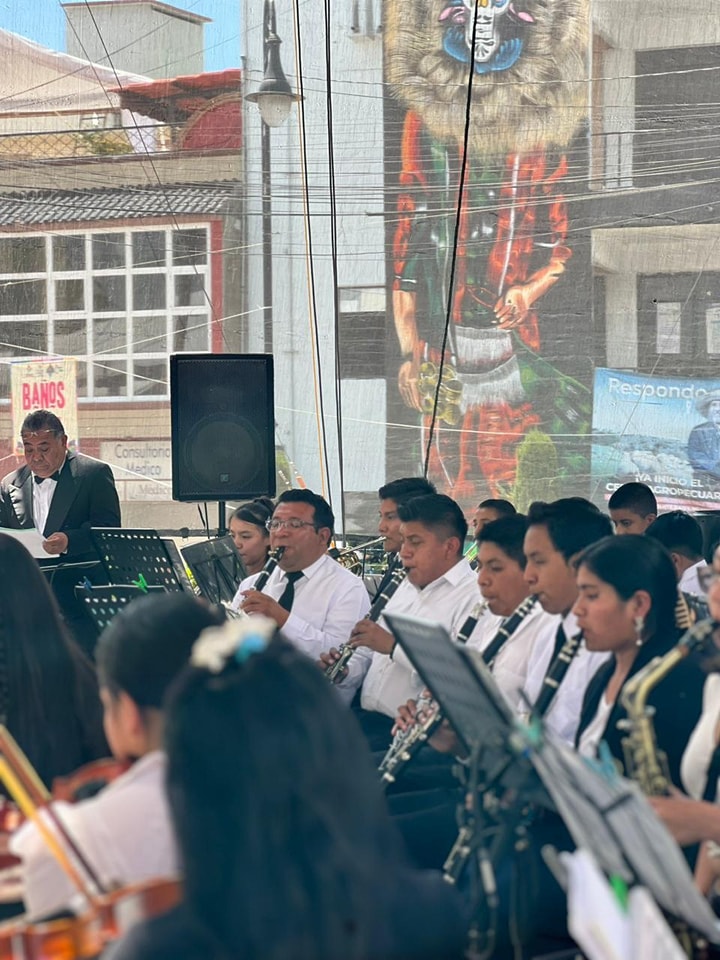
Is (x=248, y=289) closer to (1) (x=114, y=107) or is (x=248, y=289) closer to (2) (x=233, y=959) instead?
(1) (x=114, y=107)

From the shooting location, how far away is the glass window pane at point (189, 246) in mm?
7398

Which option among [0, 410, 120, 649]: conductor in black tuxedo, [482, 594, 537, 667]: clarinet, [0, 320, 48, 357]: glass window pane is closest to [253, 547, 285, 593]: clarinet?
[0, 410, 120, 649]: conductor in black tuxedo

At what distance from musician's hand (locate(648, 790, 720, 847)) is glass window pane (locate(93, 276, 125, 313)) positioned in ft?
18.0

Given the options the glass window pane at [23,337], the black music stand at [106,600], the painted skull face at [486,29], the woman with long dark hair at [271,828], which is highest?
the painted skull face at [486,29]

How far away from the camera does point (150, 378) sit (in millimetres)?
7395

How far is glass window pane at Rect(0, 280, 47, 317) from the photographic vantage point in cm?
754

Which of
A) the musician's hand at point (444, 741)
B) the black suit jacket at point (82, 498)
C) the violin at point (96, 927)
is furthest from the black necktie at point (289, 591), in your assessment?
the violin at point (96, 927)

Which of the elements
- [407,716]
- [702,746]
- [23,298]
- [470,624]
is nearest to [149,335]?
[23,298]

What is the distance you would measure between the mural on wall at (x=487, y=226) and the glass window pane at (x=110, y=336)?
144 centimetres

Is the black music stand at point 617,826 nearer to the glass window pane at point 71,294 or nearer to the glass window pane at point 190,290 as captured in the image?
the glass window pane at point 190,290

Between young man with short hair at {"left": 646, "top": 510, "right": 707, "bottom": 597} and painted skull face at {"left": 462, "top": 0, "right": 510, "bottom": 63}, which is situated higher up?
painted skull face at {"left": 462, "top": 0, "right": 510, "bottom": 63}

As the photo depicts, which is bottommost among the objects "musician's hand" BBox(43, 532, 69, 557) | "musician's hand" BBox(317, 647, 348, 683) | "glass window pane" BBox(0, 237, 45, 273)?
"musician's hand" BBox(317, 647, 348, 683)

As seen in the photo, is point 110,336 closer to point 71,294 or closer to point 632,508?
point 71,294

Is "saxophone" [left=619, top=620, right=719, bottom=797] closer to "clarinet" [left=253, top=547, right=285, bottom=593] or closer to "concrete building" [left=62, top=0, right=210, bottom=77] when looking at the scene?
"clarinet" [left=253, top=547, right=285, bottom=593]
